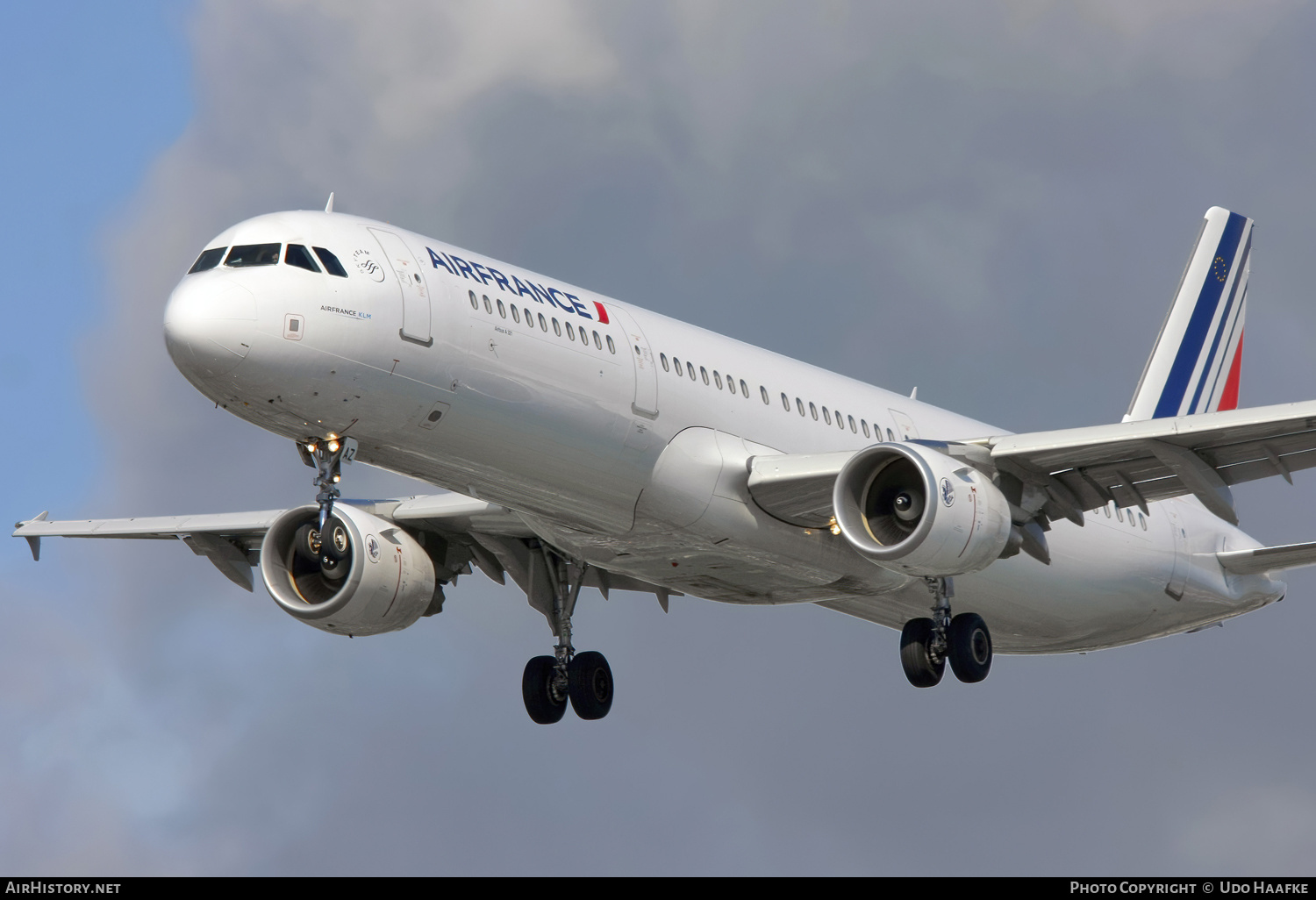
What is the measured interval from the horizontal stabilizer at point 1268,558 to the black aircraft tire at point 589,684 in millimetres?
12969

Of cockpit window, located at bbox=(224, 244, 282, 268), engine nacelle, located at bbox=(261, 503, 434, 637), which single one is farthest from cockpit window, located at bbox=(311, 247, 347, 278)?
engine nacelle, located at bbox=(261, 503, 434, 637)

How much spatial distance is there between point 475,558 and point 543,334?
347 inches

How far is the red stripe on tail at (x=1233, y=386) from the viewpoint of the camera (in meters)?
44.2

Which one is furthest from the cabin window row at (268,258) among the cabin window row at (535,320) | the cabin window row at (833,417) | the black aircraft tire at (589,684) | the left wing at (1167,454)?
the black aircraft tire at (589,684)

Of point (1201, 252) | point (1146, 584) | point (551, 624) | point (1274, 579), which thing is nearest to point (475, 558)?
point (551, 624)

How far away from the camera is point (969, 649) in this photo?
31125 mm

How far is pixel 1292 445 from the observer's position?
29234 millimetres

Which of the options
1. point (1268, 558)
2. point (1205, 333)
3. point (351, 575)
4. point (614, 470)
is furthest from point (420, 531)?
point (1205, 333)

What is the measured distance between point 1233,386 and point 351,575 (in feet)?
77.2

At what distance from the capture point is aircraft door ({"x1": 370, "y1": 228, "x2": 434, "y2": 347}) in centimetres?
2547

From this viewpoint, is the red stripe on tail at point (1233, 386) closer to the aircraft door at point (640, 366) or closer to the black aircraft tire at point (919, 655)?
the black aircraft tire at point (919, 655)

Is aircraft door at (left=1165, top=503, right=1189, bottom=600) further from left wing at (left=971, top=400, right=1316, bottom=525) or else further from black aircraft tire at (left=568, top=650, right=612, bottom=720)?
black aircraft tire at (left=568, top=650, right=612, bottom=720)

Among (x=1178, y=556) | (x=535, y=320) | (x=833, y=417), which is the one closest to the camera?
(x=535, y=320)

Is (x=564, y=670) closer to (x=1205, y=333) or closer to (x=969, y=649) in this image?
(x=969, y=649)
